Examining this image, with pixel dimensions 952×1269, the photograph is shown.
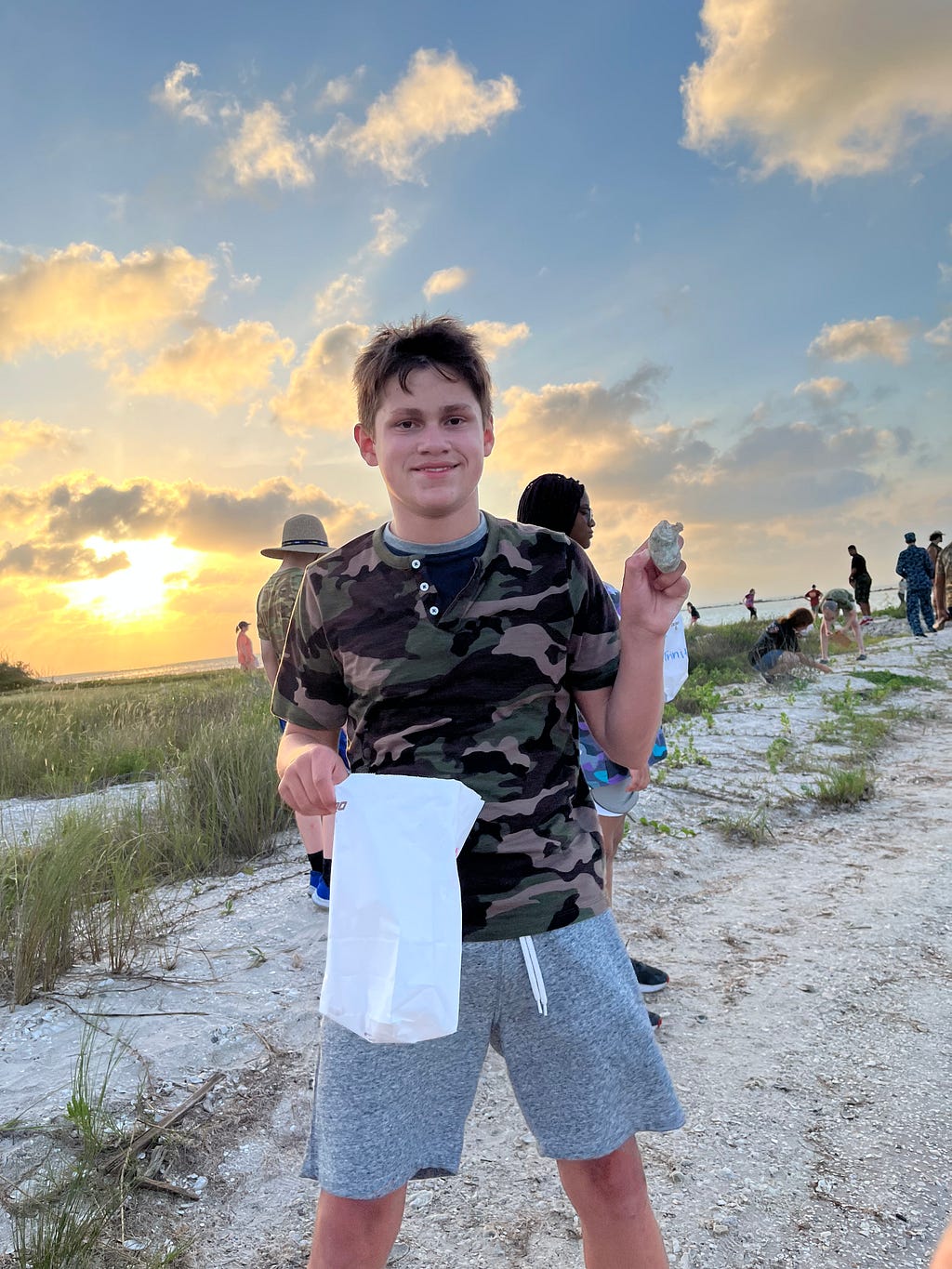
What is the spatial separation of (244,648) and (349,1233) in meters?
15.2

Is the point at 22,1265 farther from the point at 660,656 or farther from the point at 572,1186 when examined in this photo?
the point at 660,656

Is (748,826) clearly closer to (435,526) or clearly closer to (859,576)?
(435,526)

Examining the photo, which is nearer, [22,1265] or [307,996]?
[22,1265]

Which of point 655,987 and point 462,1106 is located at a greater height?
point 462,1106

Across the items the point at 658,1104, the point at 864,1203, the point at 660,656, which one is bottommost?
the point at 864,1203

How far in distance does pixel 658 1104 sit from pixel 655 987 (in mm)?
1999

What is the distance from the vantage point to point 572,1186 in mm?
1527

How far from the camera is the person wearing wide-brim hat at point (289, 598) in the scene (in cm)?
414

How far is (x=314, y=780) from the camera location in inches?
55.7

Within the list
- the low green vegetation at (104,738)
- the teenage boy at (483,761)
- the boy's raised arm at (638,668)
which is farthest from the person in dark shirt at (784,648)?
the teenage boy at (483,761)

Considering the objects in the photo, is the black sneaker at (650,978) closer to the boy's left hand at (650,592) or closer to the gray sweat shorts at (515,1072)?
the gray sweat shorts at (515,1072)

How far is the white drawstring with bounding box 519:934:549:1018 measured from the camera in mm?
1459

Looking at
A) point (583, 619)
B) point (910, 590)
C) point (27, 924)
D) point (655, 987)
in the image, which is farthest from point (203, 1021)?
point (910, 590)

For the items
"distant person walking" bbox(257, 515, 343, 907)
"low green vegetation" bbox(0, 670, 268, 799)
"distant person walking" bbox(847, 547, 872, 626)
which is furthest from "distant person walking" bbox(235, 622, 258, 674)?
"distant person walking" bbox(847, 547, 872, 626)
